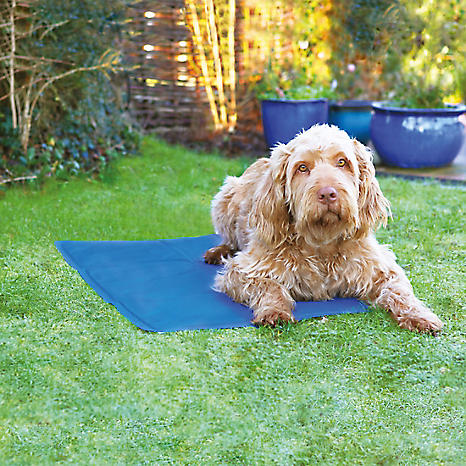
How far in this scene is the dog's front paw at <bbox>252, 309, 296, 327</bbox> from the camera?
3529 mm

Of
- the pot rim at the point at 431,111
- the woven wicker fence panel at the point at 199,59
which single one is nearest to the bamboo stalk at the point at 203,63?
the woven wicker fence panel at the point at 199,59

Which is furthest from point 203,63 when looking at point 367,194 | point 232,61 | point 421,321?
point 421,321

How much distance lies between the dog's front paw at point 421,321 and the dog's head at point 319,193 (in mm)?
541

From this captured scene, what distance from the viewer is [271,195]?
12.4ft

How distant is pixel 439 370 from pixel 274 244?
3.90 feet

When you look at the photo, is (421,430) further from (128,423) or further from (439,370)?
(128,423)

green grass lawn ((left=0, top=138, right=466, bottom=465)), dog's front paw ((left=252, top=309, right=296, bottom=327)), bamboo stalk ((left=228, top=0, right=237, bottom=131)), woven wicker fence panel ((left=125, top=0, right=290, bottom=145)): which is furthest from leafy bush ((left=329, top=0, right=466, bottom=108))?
dog's front paw ((left=252, top=309, right=296, bottom=327))

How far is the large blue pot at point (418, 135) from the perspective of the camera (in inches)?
298

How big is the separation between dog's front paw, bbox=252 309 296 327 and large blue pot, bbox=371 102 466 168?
4739 mm

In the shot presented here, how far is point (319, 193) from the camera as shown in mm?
3365

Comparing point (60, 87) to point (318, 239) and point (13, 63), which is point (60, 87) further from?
point (318, 239)

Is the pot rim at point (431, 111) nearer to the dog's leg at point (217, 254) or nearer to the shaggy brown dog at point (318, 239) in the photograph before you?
the dog's leg at point (217, 254)

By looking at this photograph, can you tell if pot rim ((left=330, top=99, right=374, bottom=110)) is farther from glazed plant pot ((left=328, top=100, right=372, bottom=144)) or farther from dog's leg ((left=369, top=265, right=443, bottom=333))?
dog's leg ((left=369, top=265, right=443, bottom=333))

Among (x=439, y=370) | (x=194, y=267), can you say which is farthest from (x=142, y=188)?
(x=439, y=370)
